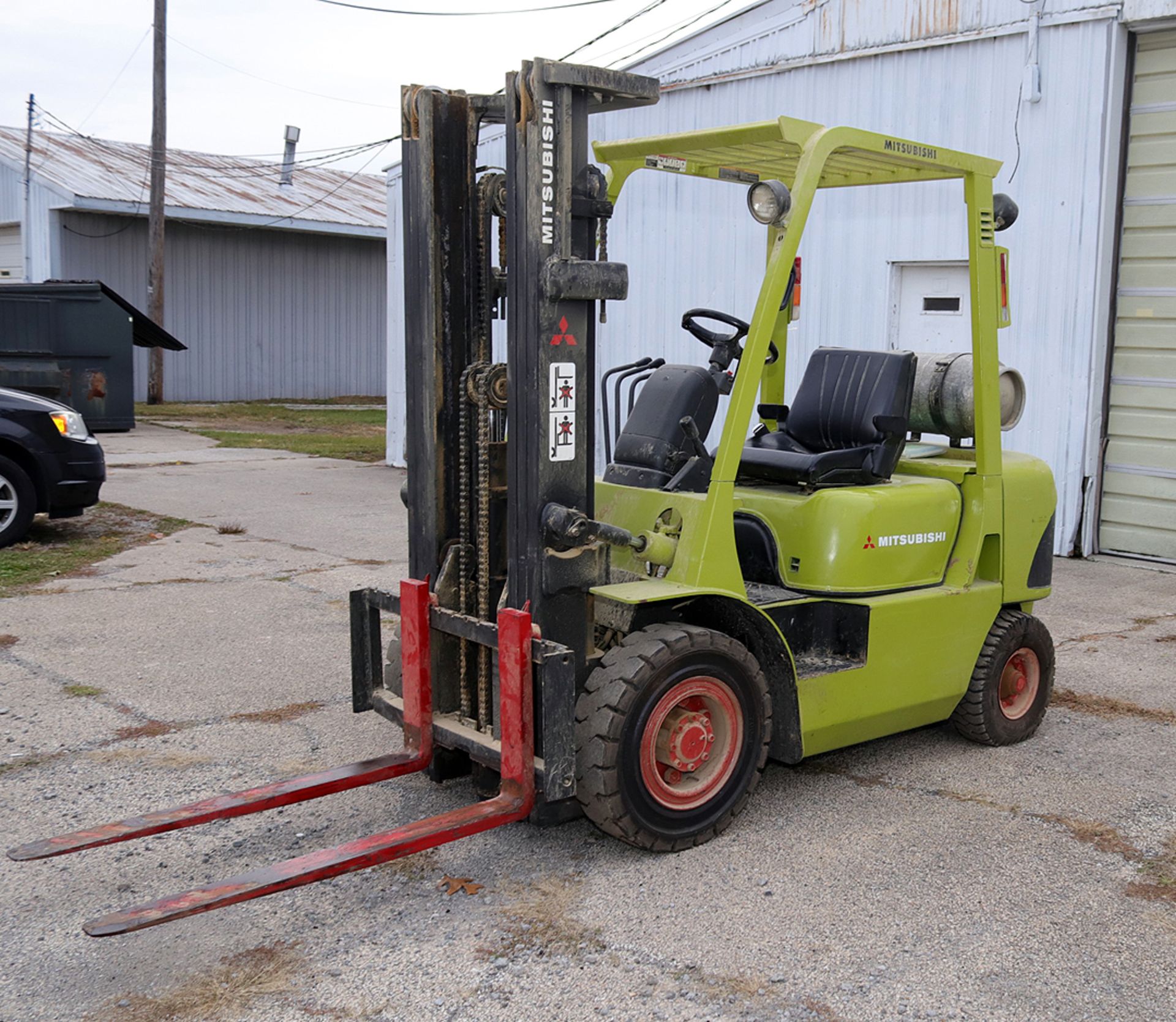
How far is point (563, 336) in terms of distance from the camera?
14.0 ft

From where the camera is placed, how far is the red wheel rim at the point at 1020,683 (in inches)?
227

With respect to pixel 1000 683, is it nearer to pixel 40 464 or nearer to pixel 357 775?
pixel 357 775

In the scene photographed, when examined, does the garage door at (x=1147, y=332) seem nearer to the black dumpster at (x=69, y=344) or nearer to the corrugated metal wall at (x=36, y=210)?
the black dumpster at (x=69, y=344)

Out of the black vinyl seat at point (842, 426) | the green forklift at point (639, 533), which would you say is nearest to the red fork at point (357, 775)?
the green forklift at point (639, 533)

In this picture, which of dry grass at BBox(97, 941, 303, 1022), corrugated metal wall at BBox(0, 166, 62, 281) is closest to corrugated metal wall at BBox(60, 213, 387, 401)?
corrugated metal wall at BBox(0, 166, 62, 281)

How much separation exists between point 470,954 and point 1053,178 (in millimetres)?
8740

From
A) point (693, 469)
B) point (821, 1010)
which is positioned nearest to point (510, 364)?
point (693, 469)

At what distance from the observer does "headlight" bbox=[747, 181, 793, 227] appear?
4492mm

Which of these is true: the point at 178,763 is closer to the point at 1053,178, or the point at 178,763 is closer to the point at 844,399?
the point at 844,399

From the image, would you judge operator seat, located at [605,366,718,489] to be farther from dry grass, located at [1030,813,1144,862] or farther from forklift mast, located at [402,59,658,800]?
dry grass, located at [1030,813,1144,862]

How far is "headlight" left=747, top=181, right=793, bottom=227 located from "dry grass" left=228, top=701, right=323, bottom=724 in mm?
3264

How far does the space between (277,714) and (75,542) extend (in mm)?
5450

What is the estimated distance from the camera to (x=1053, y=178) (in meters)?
10.3

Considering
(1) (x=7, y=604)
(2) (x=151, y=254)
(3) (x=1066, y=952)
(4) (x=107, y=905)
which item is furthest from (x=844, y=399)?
(2) (x=151, y=254)
